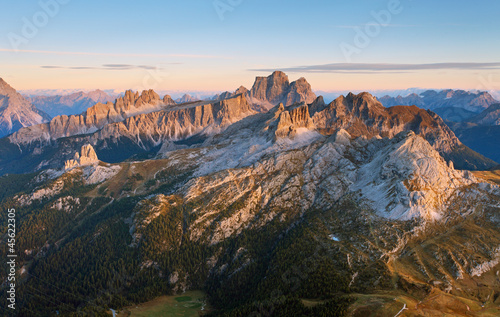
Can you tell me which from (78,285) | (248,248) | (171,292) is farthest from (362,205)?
(78,285)

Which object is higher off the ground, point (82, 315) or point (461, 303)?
point (461, 303)

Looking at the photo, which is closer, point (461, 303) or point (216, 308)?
point (461, 303)

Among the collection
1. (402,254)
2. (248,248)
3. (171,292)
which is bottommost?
(171,292)

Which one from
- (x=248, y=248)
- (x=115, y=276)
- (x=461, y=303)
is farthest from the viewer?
(x=248, y=248)

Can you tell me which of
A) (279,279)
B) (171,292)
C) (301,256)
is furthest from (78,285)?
(301,256)

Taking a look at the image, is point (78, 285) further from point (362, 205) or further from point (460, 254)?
point (460, 254)

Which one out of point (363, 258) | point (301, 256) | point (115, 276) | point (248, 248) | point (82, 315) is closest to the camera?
point (82, 315)

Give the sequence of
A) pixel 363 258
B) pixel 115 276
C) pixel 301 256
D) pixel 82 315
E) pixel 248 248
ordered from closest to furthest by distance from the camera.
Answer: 1. pixel 82 315
2. pixel 363 258
3. pixel 301 256
4. pixel 115 276
5. pixel 248 248

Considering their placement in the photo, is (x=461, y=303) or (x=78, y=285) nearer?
(x=461, y=303)

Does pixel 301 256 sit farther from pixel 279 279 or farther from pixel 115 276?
pixel 115 276
